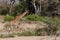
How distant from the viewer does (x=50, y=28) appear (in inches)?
616

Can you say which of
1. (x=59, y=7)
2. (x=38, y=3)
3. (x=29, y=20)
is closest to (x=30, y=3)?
(x=38, y=3)

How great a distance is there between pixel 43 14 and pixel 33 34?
66.2 feet

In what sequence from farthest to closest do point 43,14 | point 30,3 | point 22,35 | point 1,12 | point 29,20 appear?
point 1,12 < point 30,3 < point 43,14 < point 29,20 < point 22,35

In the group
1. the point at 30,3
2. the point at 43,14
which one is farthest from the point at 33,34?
the point at 30,3

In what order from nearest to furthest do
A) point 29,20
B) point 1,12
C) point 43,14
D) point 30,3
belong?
point 29,20, point 43,14, point 30,3, point 1,12

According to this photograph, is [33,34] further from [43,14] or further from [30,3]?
[30,3]

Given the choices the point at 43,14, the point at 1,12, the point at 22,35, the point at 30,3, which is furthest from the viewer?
the point at 1,12

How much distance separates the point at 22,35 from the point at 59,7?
2097cm

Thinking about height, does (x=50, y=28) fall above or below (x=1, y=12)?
above

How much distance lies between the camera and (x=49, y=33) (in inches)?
609

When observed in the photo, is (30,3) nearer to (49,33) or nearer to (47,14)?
(47,14)

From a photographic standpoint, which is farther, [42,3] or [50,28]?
[42,3]

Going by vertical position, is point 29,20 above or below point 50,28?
below

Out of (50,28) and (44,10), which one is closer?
(50,28)
